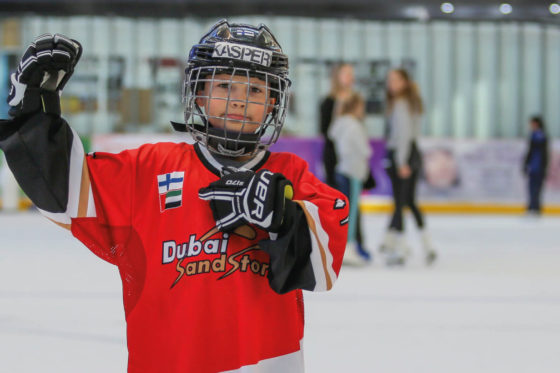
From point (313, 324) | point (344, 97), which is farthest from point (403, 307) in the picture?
point (344, 97)

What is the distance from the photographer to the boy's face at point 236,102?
1108 mm

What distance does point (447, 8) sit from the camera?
11.0 m

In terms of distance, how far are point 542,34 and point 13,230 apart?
9339 millimetres

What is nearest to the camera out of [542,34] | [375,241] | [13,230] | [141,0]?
[375,241]

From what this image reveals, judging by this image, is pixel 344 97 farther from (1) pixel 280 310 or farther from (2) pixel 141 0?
(2) pixel 141 0

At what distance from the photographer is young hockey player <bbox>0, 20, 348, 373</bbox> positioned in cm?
100

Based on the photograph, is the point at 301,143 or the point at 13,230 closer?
the point at 13,230

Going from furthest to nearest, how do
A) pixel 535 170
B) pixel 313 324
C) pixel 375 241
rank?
pixel 535 170, pixel 375 241, pixel 313 324

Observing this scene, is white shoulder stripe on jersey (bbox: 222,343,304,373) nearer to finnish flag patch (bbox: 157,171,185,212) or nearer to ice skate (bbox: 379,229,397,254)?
finnish flag patch (bbox: 157,171,185,212)

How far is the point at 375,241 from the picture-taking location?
5.95 meters

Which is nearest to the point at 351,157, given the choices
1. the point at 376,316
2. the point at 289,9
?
the point at 376,316

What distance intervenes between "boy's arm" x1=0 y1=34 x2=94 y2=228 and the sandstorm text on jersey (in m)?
0.18

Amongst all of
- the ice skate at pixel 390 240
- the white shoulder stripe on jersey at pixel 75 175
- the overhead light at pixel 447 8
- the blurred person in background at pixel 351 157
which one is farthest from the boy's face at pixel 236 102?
the overhead light at pixel 447 8

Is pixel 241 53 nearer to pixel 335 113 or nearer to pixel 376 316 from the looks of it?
pixel 376 316
